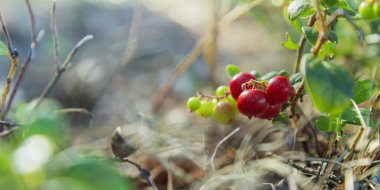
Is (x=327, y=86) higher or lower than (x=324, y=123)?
higher

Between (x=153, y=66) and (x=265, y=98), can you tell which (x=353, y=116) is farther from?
(x=153, y=66)

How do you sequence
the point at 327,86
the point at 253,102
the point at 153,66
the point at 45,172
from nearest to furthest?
1. the point at 45,172
2. the point at 327,86
3. the point at 253,102
4. the point at 153,66

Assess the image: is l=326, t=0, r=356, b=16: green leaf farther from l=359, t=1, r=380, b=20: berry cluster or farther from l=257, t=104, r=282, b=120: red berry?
l=257, t=104, r=282, b=120: red berry

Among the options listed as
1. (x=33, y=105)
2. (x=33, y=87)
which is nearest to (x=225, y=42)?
(x=33, y=87)

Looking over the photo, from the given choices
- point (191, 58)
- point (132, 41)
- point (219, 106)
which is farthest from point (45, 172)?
point (132, 41)

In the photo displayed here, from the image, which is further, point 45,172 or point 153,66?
point 153,66

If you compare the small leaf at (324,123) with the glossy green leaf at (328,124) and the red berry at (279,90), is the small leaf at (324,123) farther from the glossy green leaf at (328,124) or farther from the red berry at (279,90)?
the red berry at (279,90)

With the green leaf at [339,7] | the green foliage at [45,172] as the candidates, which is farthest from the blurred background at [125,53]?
the green foliage at [45,172]
